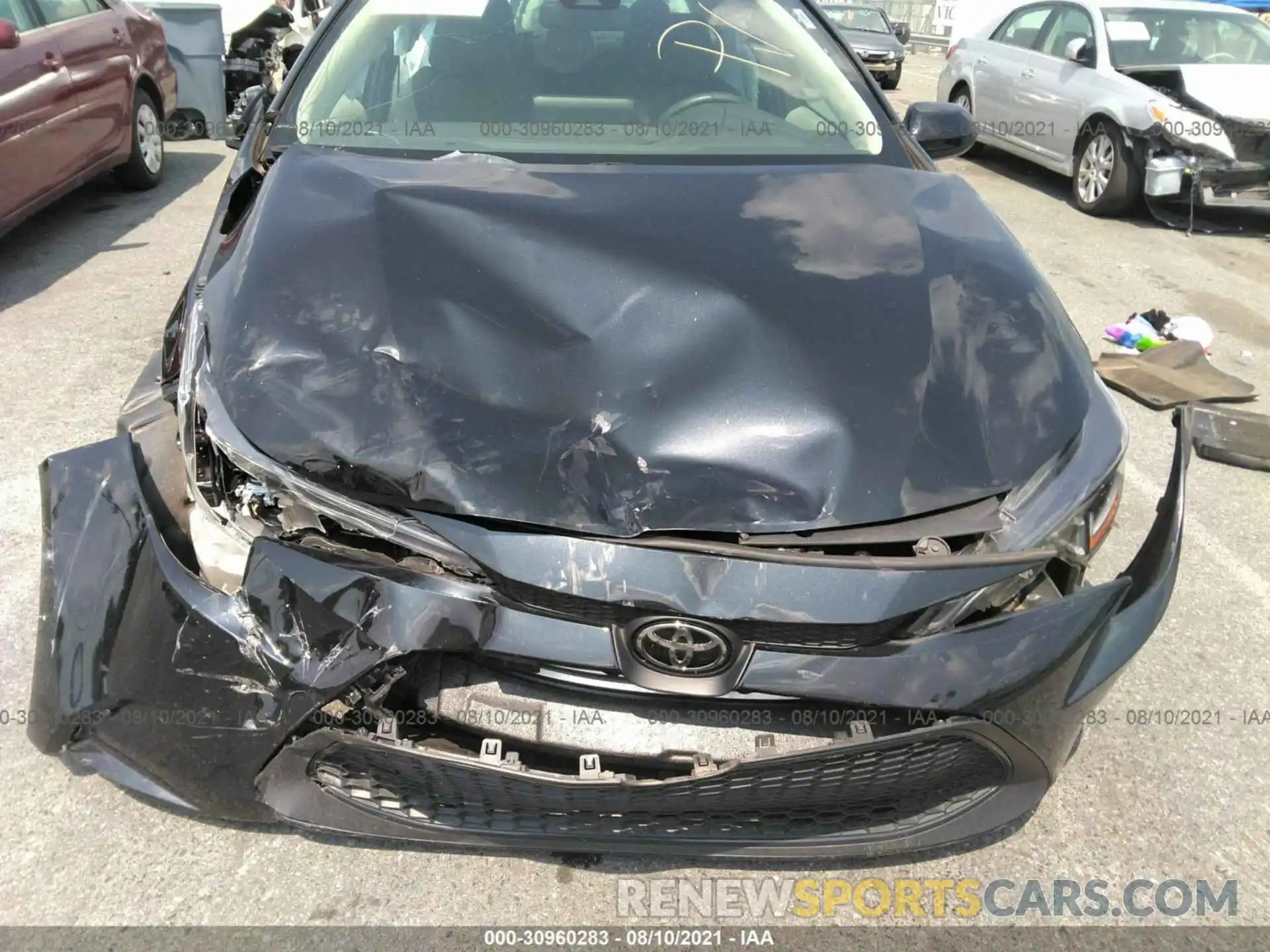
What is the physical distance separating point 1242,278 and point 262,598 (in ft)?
20.7

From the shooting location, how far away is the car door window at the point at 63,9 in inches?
203

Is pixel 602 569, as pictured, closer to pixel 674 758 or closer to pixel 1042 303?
pixel 674 758

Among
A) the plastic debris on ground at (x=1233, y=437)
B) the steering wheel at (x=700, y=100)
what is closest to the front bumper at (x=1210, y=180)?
the plastic debris on ground at (x=1233, y=437)

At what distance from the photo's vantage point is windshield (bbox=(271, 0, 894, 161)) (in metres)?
2.61

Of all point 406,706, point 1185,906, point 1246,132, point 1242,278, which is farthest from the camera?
point 1246,132

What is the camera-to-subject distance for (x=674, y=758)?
1.51m

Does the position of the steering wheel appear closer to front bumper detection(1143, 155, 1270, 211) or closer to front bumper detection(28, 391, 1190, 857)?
front bumper detection(28, 391, 1190, 857)

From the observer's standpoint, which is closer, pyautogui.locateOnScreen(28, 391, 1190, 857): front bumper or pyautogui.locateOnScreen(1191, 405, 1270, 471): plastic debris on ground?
pyautogui.locateOnScreen(28, 391, 1190, 857): front bumper

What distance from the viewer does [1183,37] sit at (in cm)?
712

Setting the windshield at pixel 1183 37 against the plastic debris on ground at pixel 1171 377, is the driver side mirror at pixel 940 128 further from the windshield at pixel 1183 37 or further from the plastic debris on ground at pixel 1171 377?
the windshield at pixel 1183 37

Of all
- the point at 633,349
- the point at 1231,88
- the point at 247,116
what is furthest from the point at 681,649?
the point at 1231,88

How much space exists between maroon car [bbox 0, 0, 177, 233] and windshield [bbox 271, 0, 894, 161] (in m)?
2.62

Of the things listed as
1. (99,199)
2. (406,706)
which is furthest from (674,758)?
(99,199)

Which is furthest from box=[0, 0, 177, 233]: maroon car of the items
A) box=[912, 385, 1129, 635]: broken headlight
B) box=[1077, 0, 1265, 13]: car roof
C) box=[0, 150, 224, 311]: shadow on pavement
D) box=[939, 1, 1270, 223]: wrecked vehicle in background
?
box=[1077, 0, 1265, 13]: car roof
